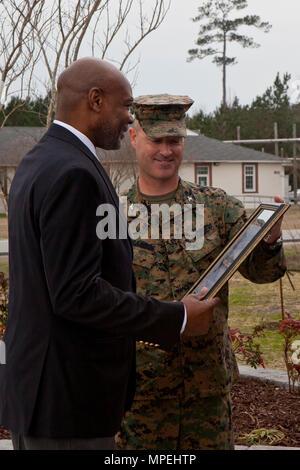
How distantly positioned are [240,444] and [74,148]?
9.18 ft

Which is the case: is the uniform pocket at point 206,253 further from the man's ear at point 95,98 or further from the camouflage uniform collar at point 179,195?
the man's ear at point 95,98

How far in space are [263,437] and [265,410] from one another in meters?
0.65

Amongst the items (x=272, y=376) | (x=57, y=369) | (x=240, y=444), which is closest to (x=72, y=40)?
(x=272, y=376)

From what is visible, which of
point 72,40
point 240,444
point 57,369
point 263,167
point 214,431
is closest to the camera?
point 57,369

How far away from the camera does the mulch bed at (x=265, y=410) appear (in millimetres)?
4719

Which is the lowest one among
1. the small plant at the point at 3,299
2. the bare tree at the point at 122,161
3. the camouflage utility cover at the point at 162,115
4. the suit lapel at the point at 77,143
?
the small plant at the point at 3,299

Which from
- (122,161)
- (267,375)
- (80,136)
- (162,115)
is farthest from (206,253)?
(122,161)

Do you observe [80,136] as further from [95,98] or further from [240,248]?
[240,248]

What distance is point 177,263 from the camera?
3.13 m

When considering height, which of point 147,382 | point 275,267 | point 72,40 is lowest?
point 147,382

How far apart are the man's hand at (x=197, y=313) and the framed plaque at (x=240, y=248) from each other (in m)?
0.04

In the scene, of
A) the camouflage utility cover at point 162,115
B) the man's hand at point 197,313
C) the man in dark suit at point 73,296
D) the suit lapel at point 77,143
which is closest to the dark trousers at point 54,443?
the man in dark suit at point 73,296

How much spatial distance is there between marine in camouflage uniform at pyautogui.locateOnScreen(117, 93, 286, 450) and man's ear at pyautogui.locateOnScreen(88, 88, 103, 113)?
3.39 feet
